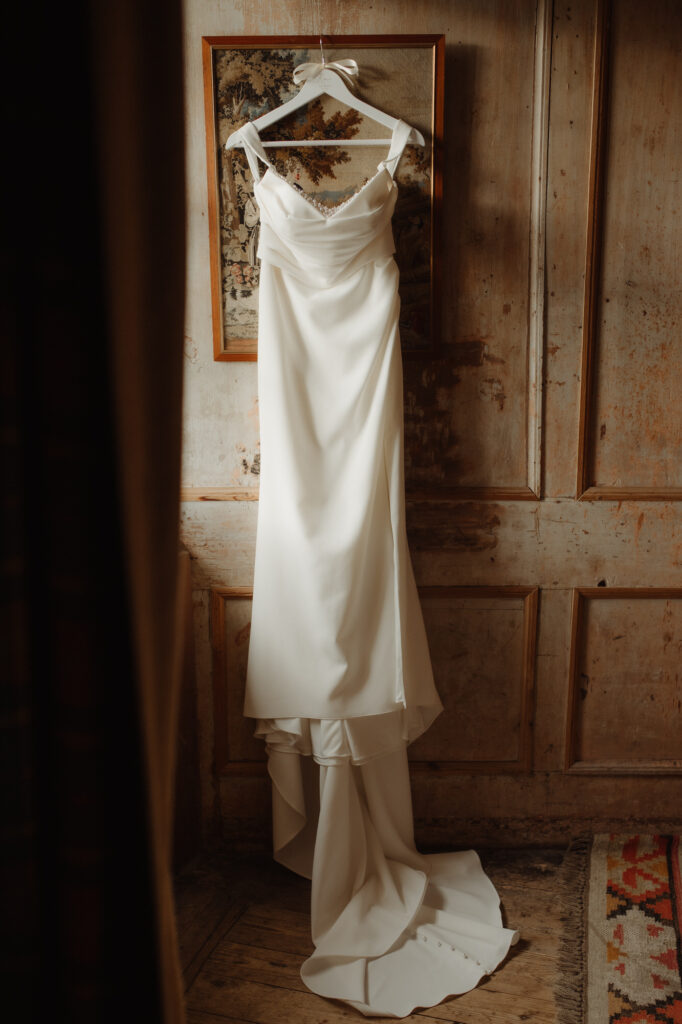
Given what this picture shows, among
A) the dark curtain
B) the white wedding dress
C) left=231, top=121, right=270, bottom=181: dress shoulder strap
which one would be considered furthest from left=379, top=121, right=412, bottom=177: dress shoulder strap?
the dark curtain

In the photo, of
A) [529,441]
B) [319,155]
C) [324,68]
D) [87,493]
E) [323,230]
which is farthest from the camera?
[529,441]

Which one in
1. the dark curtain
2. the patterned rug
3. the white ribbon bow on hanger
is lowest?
the patterned rug

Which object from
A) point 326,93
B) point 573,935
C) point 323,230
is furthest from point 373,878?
point 326,93

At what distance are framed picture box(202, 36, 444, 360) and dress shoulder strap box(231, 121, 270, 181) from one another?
9 centimetres

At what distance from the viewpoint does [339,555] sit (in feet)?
5.41

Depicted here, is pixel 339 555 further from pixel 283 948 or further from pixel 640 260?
pixel 640 260

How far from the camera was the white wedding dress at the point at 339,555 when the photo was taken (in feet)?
5.37

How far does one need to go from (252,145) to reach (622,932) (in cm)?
214

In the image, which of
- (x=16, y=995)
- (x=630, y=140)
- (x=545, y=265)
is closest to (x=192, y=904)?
(x=16, y=995)

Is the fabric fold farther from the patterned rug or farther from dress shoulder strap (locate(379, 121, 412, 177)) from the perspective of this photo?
dress shoulder strap (locate(379, 121, 412, 177))

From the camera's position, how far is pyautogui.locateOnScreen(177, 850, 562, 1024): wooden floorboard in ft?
4.82

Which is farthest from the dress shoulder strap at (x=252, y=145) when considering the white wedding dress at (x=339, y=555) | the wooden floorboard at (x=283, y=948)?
the wooden floorboard at (x=283, y=948)

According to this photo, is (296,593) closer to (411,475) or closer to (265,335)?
(411,475)

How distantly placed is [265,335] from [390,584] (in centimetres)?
70
